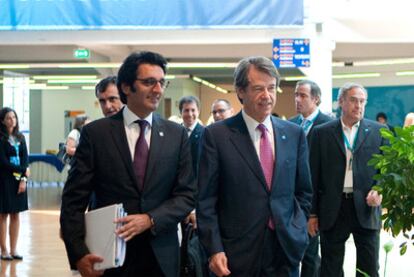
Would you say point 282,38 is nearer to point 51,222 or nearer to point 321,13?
point 321,13

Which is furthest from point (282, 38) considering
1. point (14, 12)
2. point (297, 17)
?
point (14, 12)

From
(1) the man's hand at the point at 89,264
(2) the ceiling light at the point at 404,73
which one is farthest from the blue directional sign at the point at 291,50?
(1) the man's hand at the point at 89,264

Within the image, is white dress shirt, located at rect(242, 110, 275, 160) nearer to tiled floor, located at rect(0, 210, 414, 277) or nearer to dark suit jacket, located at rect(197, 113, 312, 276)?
dark suit jacket, located at rect(197, 113, 312, 276)

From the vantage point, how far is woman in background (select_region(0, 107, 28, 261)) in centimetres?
891

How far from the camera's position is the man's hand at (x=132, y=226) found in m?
3.05

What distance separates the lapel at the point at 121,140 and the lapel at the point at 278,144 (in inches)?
26.3

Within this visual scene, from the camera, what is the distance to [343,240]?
563cm

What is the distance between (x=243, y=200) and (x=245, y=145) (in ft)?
0.87

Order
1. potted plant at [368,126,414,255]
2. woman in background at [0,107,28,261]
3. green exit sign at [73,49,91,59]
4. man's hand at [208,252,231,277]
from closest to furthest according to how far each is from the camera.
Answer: potted plant at [368,126,414,255]
man's hand at [208,252,231,277]
woman in background at [0,107,28,261]
green exit sign at [73,49,91,59]

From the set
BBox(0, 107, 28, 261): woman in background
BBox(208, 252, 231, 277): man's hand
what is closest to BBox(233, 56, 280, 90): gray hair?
BBox(208, 252, 231, 277): man's hand

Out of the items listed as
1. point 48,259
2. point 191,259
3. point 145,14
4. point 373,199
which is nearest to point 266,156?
point 191,259

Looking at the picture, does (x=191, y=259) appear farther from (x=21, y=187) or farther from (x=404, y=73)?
(x=404, y=73)

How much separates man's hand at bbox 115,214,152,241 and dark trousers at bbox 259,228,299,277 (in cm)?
61

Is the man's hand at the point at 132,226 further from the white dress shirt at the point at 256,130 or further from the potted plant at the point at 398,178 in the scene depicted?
the potted plant at the point at 398,178
